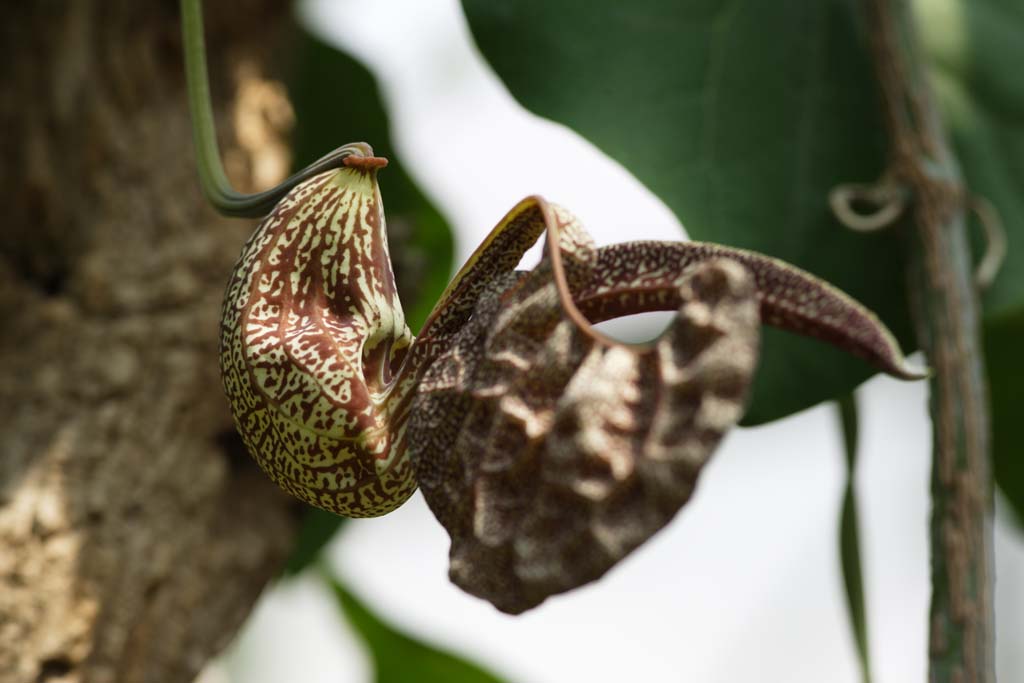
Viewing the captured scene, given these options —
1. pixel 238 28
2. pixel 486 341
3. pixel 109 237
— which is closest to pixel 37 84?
pixel 109 237

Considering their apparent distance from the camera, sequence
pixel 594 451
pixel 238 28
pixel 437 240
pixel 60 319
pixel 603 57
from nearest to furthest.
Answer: pixel 594 451 → pixel 603 57 → pixel 60 319 → pixel 238 28 → pixel 437 240

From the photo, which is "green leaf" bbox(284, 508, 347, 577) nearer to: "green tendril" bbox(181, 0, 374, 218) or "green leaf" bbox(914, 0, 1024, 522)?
"green tendril" bbox(181, 0, 374, 218)

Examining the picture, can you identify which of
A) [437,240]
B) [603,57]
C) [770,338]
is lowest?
[437,240]

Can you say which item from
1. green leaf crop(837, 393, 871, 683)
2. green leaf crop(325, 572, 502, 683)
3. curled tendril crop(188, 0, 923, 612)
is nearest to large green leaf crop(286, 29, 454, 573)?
green leaf crop(325, 572, 502, 683)

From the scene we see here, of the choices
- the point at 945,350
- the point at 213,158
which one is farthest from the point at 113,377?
the point at 945,350

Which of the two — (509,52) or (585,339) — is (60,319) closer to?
(509,52)

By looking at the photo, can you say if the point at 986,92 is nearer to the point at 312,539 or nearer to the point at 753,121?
the point at 753,121
